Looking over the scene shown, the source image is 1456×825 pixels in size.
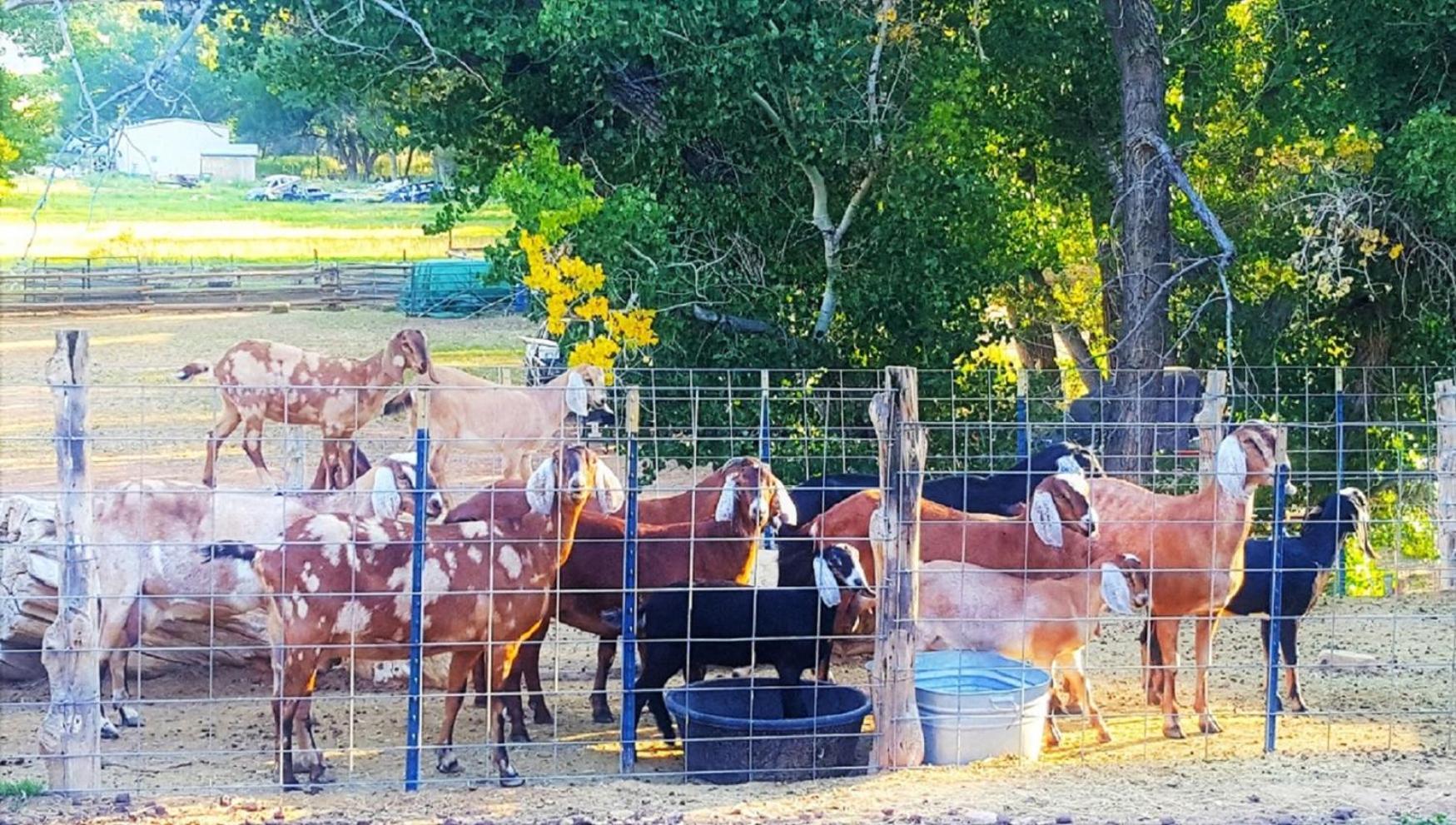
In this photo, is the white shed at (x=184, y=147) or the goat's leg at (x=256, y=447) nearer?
the goat's leg at (x=256, y=447)

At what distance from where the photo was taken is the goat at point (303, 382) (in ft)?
44.8

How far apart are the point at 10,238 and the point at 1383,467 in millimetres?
47195

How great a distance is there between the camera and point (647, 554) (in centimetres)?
1028

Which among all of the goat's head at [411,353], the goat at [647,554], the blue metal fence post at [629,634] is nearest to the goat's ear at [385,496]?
the goat at [647,554]

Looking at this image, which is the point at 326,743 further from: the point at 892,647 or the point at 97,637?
the point at 892,647

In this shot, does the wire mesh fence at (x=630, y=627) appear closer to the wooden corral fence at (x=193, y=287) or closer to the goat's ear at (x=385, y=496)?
the goat's ear at (x=385, y=496)

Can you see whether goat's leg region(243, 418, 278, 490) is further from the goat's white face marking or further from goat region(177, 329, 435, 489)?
the goat's white face marking

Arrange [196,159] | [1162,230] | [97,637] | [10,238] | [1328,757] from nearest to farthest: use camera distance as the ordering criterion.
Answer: [97,637] < [1328,757] < [1162,230] < [10,238] < [196,159]

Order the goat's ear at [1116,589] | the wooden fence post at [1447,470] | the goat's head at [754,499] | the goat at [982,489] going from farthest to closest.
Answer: the wooden fence post at [1447,470], the goat at [982,489], the goat's head at [754,499], the goat's ear at [1116,589]

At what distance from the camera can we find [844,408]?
16.7m

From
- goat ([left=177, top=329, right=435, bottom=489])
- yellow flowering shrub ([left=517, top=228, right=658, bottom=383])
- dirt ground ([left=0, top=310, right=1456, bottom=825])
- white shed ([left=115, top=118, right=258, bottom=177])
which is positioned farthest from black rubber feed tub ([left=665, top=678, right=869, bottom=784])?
white shed ([left=115, top=118, right=258, bottom=177])

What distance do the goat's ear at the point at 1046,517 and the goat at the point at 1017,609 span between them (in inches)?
26.3

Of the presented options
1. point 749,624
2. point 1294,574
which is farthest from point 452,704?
point 1294,574

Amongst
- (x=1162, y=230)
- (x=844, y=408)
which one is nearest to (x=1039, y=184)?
(x=1162, y=230)
